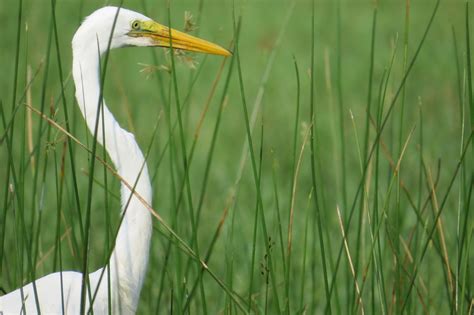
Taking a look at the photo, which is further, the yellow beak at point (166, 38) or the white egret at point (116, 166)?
the yellow beak at point (166, 38)

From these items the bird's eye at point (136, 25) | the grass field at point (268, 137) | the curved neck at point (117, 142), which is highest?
the bird's eye at point (136, 25)

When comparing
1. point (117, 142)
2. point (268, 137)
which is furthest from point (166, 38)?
point (268, 137)

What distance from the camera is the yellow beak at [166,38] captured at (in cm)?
242

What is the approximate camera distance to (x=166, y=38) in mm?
2441

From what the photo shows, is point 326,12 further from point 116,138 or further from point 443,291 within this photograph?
point 116,138

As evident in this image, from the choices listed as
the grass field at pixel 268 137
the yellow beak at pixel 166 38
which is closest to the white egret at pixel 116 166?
the yellow beak at pixel 166 38

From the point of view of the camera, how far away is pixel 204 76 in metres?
6.66

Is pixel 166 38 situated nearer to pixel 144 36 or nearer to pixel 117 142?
pixel 144 36

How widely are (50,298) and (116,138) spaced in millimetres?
425

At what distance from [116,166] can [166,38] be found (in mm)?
369

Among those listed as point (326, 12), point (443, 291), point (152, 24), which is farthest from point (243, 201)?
point (326, 12)

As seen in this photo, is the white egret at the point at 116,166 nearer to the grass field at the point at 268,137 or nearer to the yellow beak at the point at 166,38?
the yellow beak at the point at 166,38

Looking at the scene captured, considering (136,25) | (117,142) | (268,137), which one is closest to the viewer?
(117,142)

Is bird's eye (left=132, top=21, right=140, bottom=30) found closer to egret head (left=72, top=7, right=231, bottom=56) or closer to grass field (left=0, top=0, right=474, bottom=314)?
egret head (left=72, top=7, right=231, bottom=56)
